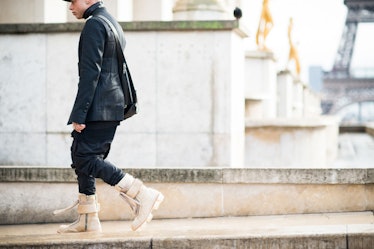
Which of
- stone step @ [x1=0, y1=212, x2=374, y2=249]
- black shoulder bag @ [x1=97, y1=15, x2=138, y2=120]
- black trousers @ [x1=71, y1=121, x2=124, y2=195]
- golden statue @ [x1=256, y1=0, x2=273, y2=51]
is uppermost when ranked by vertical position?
golden statue @ [x1=256, y1=0, x2=273, y2=51]

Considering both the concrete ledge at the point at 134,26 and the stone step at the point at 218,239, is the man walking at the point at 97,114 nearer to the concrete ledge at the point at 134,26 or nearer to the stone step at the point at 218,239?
the stone step at the point at 218,239

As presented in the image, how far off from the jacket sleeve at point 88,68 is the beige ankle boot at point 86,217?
66cm

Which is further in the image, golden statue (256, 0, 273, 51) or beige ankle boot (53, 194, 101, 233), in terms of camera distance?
golden statue (256, 0, 273, 51)

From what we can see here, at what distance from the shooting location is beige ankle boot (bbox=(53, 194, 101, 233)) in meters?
5.76

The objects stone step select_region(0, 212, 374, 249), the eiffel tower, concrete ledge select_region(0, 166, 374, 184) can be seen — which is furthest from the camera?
the eiffel tower

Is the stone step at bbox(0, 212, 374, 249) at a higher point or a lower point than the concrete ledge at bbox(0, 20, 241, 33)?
lower

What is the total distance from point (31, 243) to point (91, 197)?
602 mm

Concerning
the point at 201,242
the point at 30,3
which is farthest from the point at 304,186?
the point at 30,3

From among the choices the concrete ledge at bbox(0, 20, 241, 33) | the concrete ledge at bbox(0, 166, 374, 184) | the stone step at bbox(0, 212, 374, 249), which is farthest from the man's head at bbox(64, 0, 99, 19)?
the concrete ledge at bbox(0, 20, 241, 33)

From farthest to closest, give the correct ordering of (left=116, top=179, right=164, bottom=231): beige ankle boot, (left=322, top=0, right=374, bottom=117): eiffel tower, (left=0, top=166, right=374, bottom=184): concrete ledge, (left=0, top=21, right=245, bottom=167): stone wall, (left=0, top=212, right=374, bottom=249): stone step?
(left=322, top=0, right=374, bottom=117): eiffel tower, (left=0, top=21, right=245, bottom=167): stone wall, (left=0, top=166, right=374, bottom=184): concrete ledge, (left=116, top=179, right=164, bottom=231): beige ankle boot, (left=0, top=212, right=374, bottom=249): stone step

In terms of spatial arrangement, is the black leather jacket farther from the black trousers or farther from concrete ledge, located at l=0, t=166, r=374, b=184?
concrete ledge, located at l=0, t=166, r=374, b=184

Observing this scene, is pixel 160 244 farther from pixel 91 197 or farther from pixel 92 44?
pixel 92 44

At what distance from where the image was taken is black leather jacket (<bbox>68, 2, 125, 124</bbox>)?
5.45 m

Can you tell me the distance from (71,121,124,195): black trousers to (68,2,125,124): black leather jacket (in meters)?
0.09
